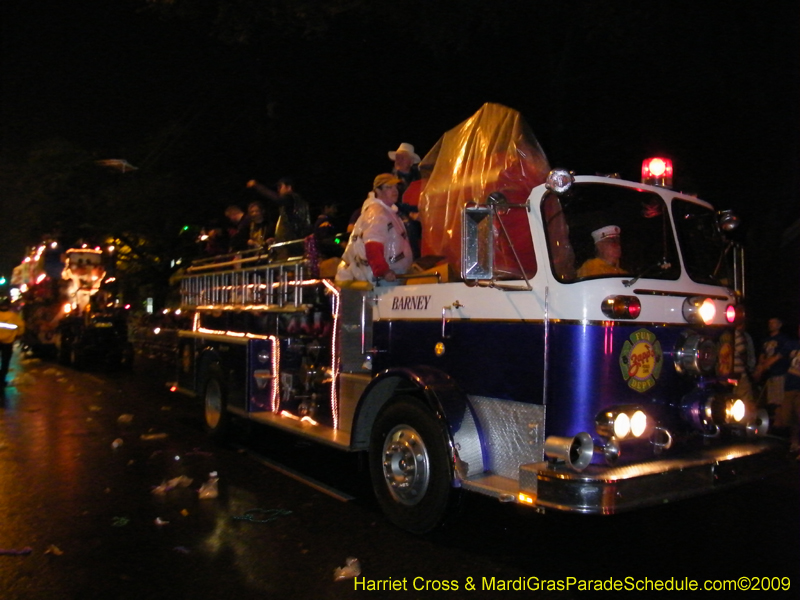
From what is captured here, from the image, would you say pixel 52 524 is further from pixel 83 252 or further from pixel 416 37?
pixel 83 252

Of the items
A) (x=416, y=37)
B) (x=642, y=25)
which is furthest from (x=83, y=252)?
(x=642, y=25)

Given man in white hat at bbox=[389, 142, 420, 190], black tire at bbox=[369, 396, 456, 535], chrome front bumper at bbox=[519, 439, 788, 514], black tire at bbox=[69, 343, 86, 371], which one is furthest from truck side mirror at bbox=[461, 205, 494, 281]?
black tire at bbox=[69, 343, 86, 371]

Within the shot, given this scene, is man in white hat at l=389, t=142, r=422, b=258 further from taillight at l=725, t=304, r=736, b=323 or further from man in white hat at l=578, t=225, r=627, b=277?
taillight at l=725, t=304, r=736, b=323

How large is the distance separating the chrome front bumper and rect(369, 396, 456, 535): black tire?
2.40 ft

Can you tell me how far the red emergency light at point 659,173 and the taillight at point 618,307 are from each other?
1.40m

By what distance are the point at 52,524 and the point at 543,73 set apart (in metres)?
10.2

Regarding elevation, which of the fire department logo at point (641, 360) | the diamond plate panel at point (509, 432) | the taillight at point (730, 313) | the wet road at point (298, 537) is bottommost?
the wet road at point (298, 537)

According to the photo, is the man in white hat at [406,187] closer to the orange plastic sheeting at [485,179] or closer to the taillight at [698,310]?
the orange plastic sheeting at [485,179]

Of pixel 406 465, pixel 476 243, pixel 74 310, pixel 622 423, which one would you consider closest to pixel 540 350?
pixel 622 423

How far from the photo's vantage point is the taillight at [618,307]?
173 inches

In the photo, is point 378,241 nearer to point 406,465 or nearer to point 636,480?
point 406,465

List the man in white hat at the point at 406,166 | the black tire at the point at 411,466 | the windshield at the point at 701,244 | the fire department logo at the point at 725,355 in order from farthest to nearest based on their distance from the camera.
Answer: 1. the man in white hat at the point at 406,166
2. the windshield at the point at 701,244
3. the fire department logo at the point at 725,355
4. the black tire at the point at 411,466

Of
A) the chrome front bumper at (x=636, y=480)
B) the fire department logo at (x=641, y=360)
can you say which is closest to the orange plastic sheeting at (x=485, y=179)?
the fire department logo at (x=641, y=360)

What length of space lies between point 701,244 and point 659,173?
0.60m
